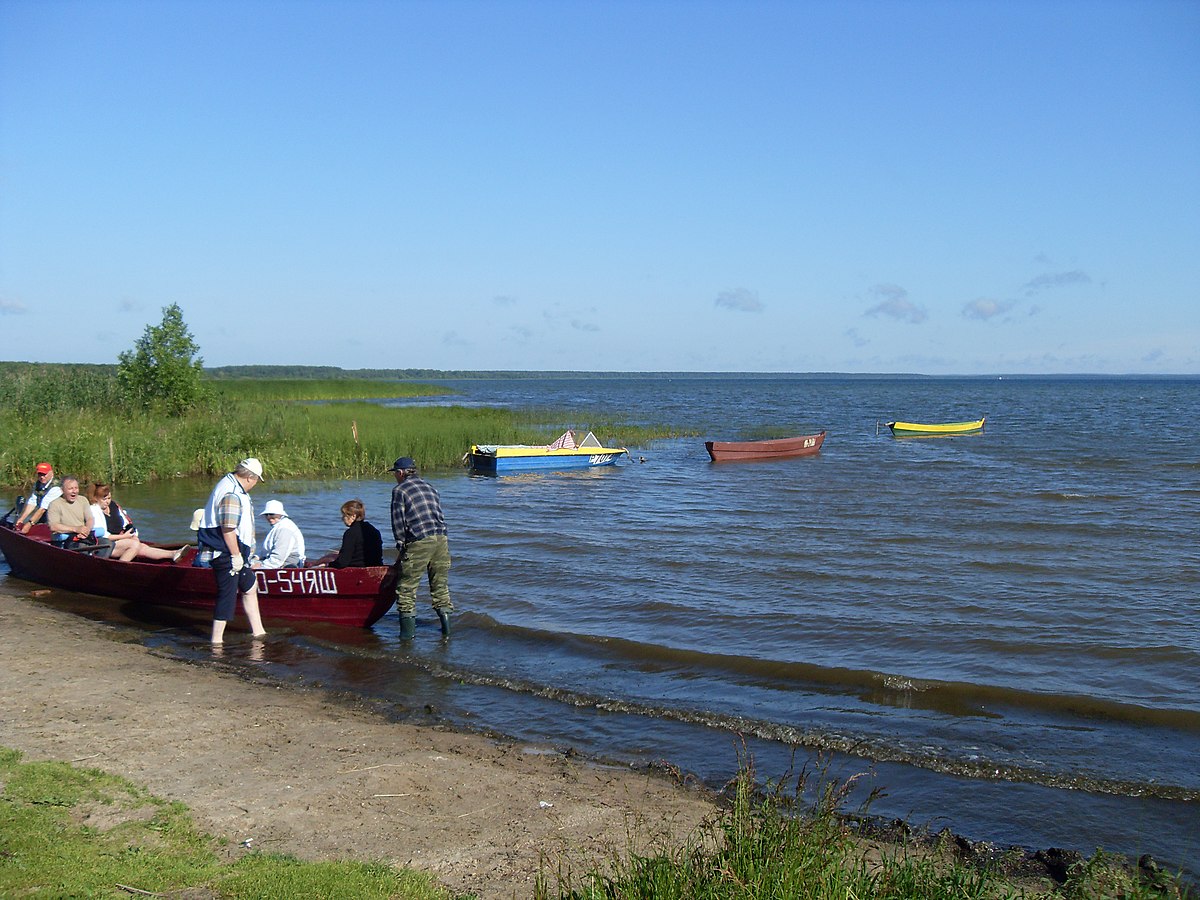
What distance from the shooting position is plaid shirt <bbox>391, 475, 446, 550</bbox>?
1091 cm

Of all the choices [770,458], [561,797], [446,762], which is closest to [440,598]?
[446,762]

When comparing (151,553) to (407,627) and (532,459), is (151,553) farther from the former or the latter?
(532,459)

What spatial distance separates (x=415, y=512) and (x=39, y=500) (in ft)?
22.6

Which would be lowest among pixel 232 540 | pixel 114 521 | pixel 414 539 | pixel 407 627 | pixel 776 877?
pixel 407 627

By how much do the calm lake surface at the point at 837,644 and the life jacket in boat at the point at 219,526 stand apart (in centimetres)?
125

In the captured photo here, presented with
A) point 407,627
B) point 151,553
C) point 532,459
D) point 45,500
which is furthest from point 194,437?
point 407,627

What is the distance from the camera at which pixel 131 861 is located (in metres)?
4.82

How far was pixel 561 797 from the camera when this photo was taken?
6.45 m

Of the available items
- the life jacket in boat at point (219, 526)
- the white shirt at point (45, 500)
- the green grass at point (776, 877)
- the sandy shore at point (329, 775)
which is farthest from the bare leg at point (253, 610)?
the green grass at point (776, 877)

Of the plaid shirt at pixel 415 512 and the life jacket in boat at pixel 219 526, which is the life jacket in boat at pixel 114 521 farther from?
the plaid shirt at pixel 415 512

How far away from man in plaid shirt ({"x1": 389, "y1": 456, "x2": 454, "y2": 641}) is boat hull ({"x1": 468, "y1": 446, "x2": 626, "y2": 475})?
60.4 feet

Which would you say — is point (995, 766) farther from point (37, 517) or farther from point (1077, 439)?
point (1077, 439)

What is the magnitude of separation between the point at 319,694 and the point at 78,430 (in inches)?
690

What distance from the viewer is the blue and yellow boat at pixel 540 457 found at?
29.8 meters
